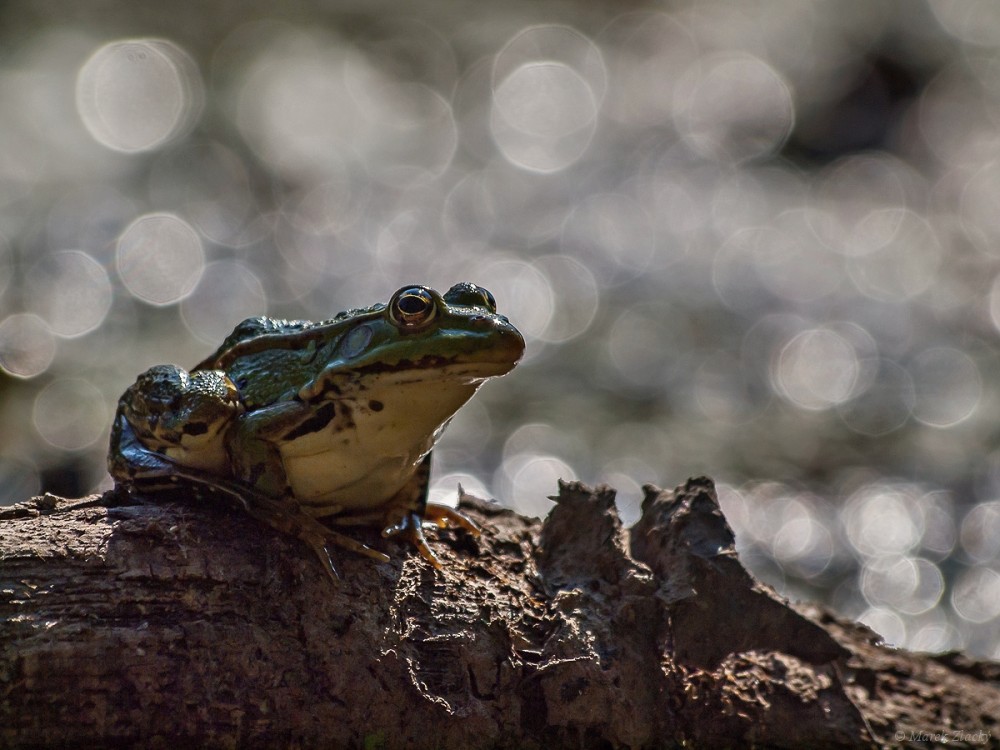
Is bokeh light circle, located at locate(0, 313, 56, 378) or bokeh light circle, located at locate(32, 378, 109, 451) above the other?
bokeh light circle, located at locate(0, 313, 56, 378)

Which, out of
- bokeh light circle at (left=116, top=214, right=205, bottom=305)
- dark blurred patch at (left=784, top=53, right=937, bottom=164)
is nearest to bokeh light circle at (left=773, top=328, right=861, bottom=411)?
dark blurred patch at (left=784, top=53, right=937, bottom=164)

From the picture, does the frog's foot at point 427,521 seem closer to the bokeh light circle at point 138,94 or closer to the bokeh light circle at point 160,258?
the bokeh light circle at point 160,258

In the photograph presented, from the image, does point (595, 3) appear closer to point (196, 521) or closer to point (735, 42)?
point (735, 42)

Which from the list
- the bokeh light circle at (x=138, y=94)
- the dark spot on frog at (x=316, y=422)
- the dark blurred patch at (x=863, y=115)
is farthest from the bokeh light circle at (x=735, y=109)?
the dark spot on frog at (x=316, y=422)

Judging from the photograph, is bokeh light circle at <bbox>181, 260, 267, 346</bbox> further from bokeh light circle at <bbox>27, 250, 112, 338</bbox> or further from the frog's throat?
the frog's throat

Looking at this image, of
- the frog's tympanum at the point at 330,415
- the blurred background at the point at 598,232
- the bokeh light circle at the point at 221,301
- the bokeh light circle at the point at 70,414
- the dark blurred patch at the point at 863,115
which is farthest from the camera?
the dark blurred patch at the point at 863,115

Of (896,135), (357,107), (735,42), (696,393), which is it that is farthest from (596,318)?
(735,42)
